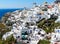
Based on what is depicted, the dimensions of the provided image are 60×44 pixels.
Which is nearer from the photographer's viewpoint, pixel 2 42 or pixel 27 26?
pixel 2 42

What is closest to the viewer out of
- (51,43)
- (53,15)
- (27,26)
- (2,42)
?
(51,43)

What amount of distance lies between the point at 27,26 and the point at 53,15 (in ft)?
22.0

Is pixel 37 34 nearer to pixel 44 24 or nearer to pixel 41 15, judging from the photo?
pixel 44 24

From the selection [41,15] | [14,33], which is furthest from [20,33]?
[41,15]

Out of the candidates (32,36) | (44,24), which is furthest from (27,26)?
(32,36)

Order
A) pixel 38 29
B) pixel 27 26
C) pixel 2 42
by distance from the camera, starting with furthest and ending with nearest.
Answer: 1. pixel 27 26
2. pixel 38 29
3. pixel 2 42

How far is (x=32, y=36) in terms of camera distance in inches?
1351

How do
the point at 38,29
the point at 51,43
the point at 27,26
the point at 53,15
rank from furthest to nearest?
the point at 53,15, the point at 27,26, the point at 38,29, the point at 51,43

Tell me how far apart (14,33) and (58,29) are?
6.22 m

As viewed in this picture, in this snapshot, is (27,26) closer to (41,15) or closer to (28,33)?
(28,33)

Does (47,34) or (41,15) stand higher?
(41,15)

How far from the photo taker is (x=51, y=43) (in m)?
29.9

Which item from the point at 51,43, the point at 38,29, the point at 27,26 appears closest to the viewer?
the point at 51,43

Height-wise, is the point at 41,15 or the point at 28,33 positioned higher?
the point at 41,15
